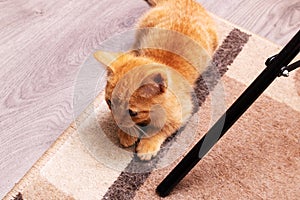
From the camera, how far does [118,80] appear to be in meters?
1.03

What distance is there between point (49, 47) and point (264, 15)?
696 millimetres

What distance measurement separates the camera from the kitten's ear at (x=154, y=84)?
99 cm

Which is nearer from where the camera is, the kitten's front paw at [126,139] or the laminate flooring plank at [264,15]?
the kitten's front paw at [126,139]

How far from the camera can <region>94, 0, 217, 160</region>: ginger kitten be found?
3.35 ft

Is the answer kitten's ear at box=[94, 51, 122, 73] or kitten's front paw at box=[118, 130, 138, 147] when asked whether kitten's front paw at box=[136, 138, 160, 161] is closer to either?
kitten's front paw at box=[118, 130, 138, 147]

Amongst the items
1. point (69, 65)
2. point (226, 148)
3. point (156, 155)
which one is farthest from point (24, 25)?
point (226, 148)

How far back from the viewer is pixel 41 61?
139cm

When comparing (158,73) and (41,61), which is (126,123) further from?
(41,61)

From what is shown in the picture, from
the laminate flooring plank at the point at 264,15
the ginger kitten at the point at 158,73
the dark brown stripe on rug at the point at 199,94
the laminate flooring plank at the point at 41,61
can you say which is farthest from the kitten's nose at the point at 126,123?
the laminate flooring plank at the point at 264,15

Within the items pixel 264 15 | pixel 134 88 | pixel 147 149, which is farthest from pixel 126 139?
pixel 264 15

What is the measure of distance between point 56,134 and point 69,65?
0.24 metres

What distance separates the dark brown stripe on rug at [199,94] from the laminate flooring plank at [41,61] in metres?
0.23

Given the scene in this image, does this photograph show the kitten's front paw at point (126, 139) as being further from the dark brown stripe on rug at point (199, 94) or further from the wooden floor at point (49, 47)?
the wooden floor at point (49, 47)

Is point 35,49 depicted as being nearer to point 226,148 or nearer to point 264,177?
point 226,148
